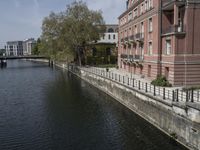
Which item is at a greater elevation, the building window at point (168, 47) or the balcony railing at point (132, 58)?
the building window at point (168, 47)

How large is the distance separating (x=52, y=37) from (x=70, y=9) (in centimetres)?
1102

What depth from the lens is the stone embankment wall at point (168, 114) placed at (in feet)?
60.7

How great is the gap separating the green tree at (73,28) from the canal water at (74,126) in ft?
103

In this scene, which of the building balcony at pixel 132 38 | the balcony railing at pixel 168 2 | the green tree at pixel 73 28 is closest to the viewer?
the balcony railing at pixel 168 2

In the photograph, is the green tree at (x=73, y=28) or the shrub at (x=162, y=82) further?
the green tree at (x=73, y=28)

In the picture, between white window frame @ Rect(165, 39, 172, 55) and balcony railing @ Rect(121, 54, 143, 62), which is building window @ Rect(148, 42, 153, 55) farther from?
white window frame @ Rect(165, 39, 172, 55)

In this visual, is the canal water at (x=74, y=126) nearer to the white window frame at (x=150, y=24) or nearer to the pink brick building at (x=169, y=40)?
the pink brick building at (x=169, y=40)

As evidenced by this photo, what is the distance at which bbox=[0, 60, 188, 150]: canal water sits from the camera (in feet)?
69.3

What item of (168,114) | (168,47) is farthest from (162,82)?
(168,114)

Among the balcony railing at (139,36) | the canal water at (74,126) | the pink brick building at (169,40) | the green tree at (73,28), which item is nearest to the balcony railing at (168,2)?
the pink brick building at (169,40)

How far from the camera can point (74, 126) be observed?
2581cm

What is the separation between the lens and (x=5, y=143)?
71.2 feet

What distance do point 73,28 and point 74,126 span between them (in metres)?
44.8

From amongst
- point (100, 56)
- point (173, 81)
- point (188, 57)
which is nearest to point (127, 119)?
point (173, 81)
